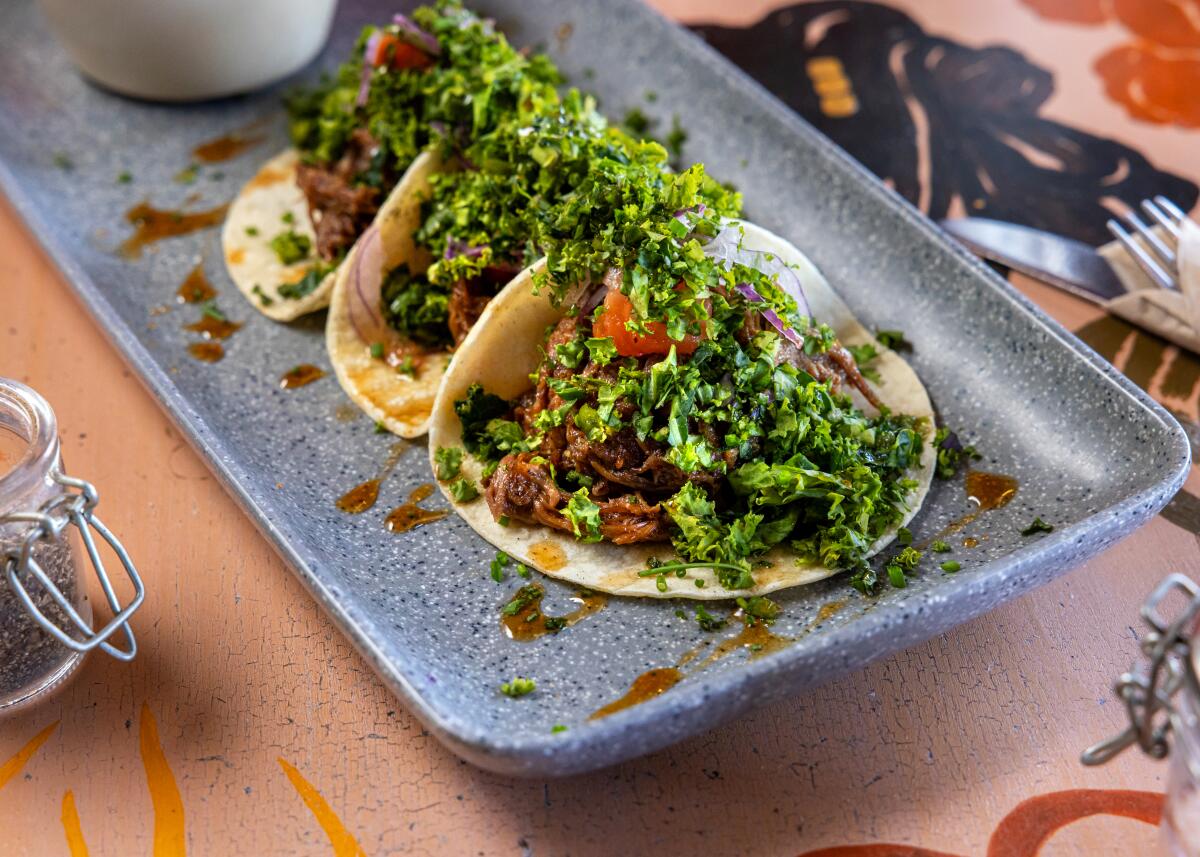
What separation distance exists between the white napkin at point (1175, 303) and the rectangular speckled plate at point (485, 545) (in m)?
0.88

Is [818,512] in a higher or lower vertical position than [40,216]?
higher

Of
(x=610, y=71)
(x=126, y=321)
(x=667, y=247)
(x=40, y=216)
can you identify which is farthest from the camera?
(x=610, y=71)

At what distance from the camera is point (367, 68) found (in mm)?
5242

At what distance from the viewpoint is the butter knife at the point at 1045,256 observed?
16.2 ft

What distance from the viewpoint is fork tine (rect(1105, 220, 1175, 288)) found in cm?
473

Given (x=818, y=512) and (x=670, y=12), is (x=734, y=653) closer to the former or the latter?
(x=818, y=512)

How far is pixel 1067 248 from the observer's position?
506cm

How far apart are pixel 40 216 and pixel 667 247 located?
299cm

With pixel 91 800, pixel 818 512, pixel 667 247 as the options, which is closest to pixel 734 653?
pixel 818 512

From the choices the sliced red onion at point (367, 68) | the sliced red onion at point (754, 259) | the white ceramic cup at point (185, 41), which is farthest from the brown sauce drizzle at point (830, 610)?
the white ceramic cup at point (185, 41)

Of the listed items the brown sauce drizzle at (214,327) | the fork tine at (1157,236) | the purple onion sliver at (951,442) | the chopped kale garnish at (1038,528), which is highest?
the fork tine at (1157,236)

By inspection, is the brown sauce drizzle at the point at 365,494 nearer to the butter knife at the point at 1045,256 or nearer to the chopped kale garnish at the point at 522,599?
the chopped kale garnish at the point at 522,599

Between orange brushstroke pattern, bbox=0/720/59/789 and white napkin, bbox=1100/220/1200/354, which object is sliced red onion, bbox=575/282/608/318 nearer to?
orange brushstroke pattern, bbox=0/720/59/789

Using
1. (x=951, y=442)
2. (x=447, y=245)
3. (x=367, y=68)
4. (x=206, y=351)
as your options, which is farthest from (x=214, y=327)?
(x=951, y=442)
